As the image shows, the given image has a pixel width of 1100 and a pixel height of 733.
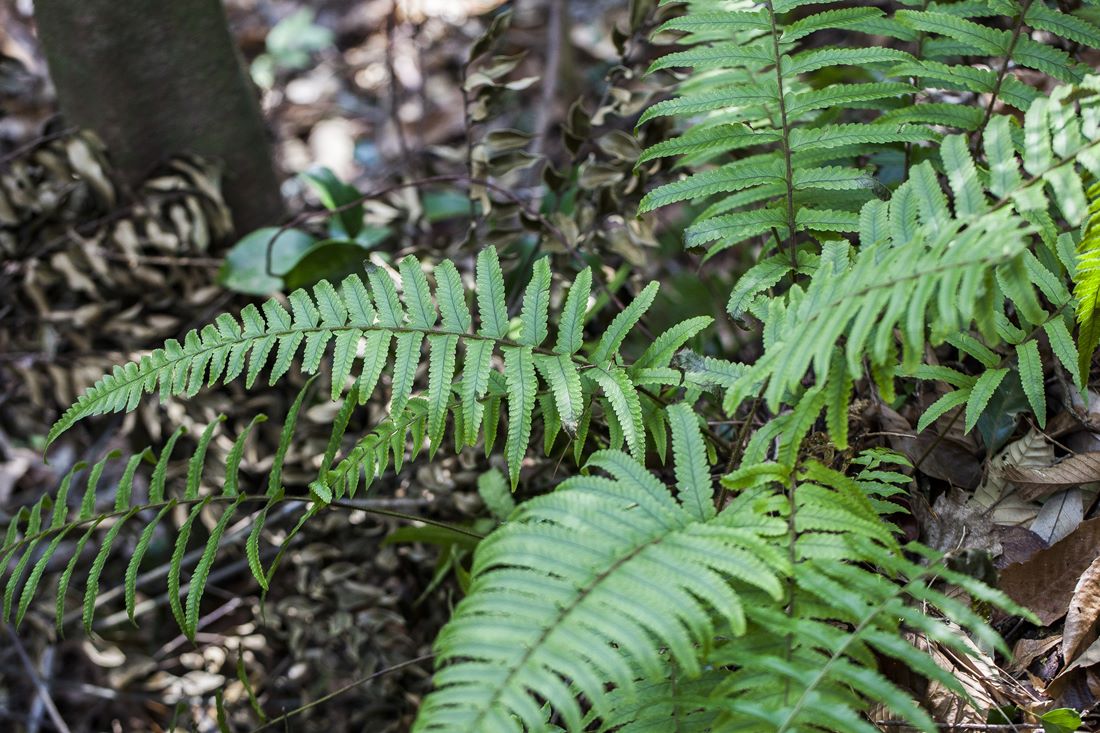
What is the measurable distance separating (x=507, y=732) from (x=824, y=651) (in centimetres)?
59

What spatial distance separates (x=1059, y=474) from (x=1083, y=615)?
0.96ft

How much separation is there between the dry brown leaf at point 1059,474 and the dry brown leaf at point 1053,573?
0.36ft

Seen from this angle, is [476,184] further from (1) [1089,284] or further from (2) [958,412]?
(1) [1089,284]

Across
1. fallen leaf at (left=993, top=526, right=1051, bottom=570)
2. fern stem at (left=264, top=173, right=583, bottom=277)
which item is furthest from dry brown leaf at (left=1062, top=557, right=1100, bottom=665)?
fern stem at (left=264, top=173, right=583, bottom=277)

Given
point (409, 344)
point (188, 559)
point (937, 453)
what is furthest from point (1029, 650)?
point (188, 559)

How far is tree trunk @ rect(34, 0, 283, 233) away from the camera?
2.73 metres

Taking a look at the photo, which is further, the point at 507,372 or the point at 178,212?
the point at 178,212

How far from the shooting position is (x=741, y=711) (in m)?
1.13

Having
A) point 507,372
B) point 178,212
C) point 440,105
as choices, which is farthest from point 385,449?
point 440,105

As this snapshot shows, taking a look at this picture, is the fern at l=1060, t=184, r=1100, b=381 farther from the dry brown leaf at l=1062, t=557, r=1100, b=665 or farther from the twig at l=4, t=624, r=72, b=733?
the twig at l=4, t=624, r=72, b=733

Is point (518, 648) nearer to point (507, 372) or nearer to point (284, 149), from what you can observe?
point (507, 372)

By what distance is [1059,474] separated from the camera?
1.75m

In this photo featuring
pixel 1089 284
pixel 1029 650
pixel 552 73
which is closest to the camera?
pixel 1089 284

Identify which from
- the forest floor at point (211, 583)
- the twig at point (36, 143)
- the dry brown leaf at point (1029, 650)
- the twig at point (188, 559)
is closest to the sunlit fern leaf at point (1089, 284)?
the dry brown leaf at point (1029, 650)
